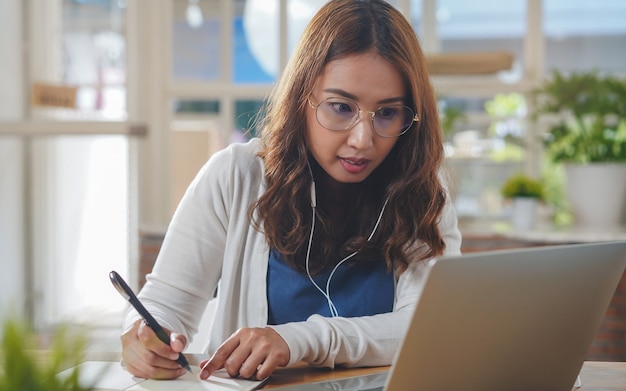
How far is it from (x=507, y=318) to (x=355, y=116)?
1.89ft

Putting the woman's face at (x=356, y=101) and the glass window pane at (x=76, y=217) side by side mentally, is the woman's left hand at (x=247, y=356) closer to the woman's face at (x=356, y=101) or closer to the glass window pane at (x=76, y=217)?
the woman's face at (x=356, y=101)

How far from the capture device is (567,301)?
95 centimetres

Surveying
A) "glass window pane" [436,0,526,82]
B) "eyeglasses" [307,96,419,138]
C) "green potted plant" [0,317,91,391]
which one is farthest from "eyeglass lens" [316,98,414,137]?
"glass window pane" [436,0,526,82]

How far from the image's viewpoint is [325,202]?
5.19 ft

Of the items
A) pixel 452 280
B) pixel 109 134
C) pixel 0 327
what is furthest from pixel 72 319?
pixel 109 134

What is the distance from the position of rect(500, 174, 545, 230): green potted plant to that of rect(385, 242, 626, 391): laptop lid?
8.33 ft

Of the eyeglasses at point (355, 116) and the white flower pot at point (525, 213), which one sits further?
the white flower pot at point (525, 213)

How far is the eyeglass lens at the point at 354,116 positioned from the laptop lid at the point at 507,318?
1.66 feet

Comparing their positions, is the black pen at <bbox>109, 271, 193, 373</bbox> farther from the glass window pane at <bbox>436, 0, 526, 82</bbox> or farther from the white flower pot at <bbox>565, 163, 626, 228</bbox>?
the glass window pane at <bbox>436, 0, 526, 82</bbox>

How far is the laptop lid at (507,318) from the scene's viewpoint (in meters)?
0.81

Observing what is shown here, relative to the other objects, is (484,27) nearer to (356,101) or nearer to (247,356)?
(356,101)

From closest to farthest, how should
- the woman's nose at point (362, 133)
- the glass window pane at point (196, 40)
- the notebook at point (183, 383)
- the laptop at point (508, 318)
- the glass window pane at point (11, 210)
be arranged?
the laptop at point (508, 318)
the notebook at point (183, 383)
the woman's nose at point (362, 133)
the glass window pane at point (11, 210)
the glass window pane at point (196, 40)

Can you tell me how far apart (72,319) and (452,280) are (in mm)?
443

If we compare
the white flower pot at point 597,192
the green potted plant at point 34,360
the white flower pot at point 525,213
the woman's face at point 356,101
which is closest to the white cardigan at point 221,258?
the woman's face at point 356,101
